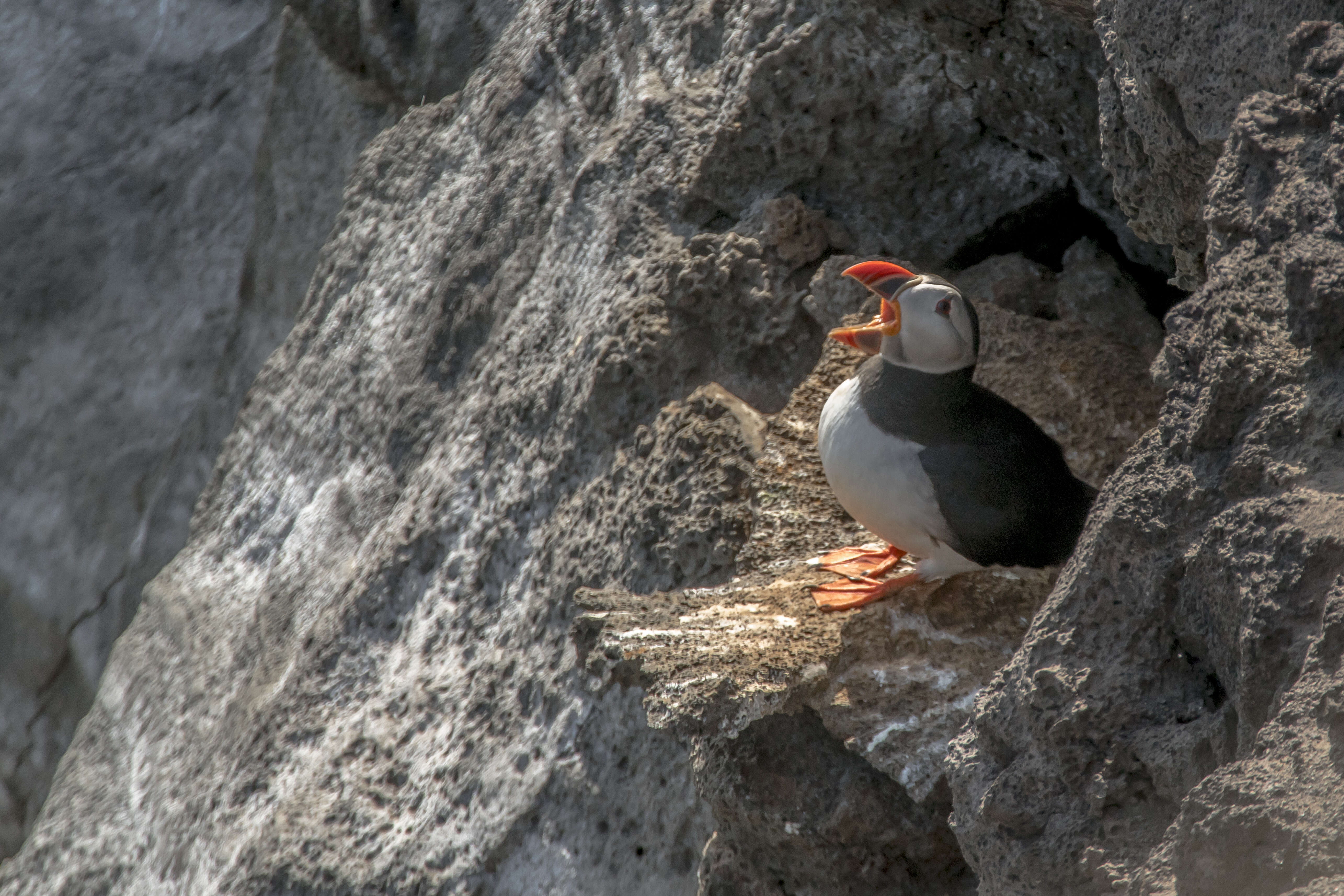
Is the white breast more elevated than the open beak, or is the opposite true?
the open beak

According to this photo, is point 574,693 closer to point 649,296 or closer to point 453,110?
point 649,296

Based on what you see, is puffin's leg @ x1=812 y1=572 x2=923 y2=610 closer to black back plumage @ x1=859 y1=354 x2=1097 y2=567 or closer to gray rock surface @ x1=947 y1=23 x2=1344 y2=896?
black back plumage @ x1=859 y1=354 x2=1097 y2=567

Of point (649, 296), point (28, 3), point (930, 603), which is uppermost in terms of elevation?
point (28, 3)

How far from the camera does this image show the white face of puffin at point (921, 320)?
10.3 feet

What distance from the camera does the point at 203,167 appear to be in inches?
296

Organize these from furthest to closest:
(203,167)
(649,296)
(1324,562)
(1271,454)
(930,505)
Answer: (203,167) < (649,296) < (930,505) < (1271,454) < (1324,562)

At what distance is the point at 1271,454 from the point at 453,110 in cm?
436

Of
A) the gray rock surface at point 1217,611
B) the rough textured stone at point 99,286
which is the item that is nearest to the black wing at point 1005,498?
the gray rock surface at point 1217,611

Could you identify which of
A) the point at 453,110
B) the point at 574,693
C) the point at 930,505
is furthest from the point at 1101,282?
the point at 453,110

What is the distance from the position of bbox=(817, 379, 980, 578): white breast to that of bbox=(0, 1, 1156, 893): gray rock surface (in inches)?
17.6

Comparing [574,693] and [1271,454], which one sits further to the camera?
[574,693]

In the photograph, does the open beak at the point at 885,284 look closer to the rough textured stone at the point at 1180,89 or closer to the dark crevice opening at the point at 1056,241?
the rough textured stone at the point at 1180,89

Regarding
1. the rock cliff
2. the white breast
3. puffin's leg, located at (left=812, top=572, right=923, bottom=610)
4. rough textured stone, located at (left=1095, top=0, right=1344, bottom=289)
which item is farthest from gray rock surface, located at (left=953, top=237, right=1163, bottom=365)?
puffin's leg, located at (left=812, top=572, right=923, bottom=610)

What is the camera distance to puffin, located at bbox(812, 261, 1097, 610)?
3.03 metres
